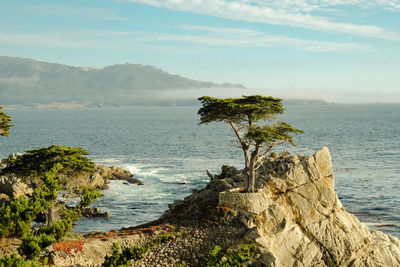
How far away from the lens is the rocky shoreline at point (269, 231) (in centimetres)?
2831

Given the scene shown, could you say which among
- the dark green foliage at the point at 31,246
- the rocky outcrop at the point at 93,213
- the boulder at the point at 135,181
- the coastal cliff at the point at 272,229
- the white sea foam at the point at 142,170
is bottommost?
the rocky outcrop at the point at 93,213

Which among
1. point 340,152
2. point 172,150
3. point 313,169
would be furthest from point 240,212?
point 172,150

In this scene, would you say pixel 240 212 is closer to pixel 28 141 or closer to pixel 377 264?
pixel 377 264

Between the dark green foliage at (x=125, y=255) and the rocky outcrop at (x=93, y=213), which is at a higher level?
the dark green foliage at (x=125, y=255)

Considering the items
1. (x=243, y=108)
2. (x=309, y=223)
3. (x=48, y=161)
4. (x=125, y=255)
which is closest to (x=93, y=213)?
(x=48, y=161)

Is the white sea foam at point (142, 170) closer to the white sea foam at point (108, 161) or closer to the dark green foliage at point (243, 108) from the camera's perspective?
the white sea foam at point (108, 161)

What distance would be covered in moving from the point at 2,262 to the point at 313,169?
86.9 ft

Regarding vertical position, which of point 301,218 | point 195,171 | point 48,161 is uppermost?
point 48,161

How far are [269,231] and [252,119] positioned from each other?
30.3ft

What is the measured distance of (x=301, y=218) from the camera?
114ft

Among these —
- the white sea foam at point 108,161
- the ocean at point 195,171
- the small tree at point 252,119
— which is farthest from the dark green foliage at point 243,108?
the white sea foam at point 108,161

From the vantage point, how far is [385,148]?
10656 cm

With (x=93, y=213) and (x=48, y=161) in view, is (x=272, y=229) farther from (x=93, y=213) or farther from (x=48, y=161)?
(x=93, y=213)

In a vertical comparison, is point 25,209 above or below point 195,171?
above
